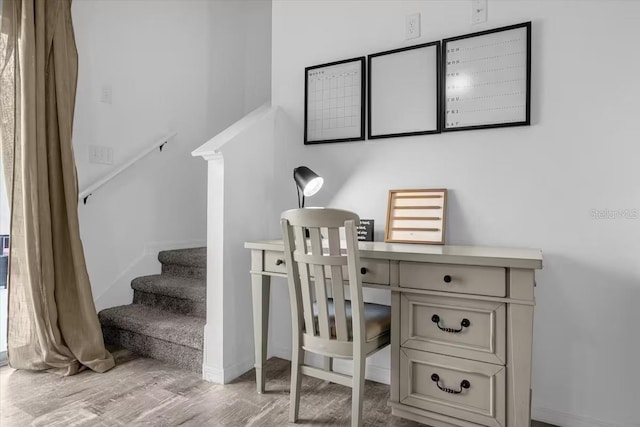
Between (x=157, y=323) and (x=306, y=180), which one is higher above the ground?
(x=306, y=180)

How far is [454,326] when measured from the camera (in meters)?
1.63

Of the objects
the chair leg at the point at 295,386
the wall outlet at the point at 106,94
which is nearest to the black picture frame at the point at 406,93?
the chair leg at the point at 295,386

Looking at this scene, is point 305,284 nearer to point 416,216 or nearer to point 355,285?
point 355,285

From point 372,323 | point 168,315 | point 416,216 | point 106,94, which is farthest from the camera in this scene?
point 106,94

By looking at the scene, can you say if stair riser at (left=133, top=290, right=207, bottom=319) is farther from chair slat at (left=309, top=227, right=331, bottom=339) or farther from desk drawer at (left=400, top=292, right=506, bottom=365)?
desk drawer at (left=400, top=292, right=506, bottom=365)

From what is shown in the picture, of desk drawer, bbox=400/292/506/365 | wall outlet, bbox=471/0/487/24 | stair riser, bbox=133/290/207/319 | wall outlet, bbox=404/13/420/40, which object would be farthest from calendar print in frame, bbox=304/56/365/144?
stair riser, bbox=133/290/207/319

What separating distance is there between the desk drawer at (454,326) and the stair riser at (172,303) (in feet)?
4.89

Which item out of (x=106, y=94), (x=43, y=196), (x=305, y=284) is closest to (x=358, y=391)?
(x=305, y=284)

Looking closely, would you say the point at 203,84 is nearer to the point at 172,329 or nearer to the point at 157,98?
the point at 157,98

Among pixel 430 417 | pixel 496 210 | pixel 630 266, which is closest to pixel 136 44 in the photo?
pixel 496 210

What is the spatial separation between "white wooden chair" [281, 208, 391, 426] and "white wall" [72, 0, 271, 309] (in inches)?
68.8

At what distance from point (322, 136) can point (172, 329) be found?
1.49 metres

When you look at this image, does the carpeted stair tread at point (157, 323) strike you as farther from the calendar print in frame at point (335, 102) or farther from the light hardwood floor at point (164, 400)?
the calendar print in frame at point (335, 102)

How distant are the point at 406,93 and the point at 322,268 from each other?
110 cm
